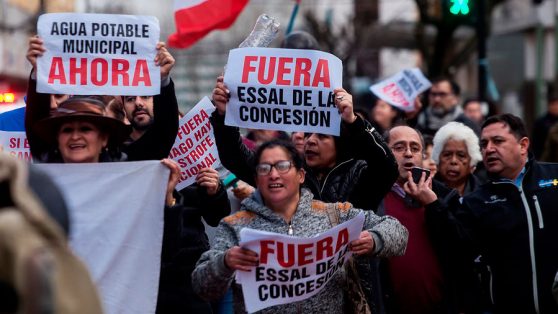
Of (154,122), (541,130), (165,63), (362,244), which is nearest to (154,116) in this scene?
(154,122)

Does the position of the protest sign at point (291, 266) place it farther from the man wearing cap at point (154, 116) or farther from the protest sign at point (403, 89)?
the protest sign at point (403, 89)

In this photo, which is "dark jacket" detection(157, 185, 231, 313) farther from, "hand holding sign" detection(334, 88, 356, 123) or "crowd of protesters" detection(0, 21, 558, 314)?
"hand holding sign" detection(334, 88, 356, 123)

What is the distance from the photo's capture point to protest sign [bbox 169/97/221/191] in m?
7.22

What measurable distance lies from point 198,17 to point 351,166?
10.5 ft

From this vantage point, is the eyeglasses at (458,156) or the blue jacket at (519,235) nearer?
the blue jacket at (519,235)

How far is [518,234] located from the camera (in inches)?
266

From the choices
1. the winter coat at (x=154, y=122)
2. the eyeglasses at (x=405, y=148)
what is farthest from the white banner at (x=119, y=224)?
the eyeglasses at (x=405, y=148)

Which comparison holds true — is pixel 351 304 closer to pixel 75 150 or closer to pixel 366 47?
pixel 75 150

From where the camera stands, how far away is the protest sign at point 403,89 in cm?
1081

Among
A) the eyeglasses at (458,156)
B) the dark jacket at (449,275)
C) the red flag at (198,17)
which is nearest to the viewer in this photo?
the dark jacket at (449,275)

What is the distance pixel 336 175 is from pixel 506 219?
3.37ft

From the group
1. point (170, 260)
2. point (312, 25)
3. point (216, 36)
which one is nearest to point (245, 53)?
point (170, 260)

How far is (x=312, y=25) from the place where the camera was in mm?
34625

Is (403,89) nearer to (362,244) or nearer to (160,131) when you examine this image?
(160,131)
